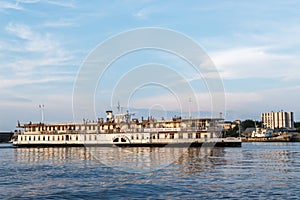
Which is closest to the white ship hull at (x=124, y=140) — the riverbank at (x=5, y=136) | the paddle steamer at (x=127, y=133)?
the paddle steamer at (x=127, y=133)

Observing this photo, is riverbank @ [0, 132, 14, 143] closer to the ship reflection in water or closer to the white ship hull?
the white ship hull

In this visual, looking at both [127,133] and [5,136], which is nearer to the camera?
[127,133]

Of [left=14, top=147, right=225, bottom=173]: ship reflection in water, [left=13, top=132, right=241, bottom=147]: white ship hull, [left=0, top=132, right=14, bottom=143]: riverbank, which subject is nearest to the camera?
[left=14, top=147, right=225, bottom=173]: ship reflection in water

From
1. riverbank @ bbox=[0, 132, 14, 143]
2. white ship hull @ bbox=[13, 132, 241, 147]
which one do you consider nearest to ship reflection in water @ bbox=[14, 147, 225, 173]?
white ship hull @ bbox=[13, 132, 241, 147]

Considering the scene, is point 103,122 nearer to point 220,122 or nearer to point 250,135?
point 220,122

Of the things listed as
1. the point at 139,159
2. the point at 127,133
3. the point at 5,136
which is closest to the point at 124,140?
the point at 127,133

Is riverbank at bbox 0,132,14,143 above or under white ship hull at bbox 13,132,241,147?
under

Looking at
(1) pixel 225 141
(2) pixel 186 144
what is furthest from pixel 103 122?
(1) pixel 225 141

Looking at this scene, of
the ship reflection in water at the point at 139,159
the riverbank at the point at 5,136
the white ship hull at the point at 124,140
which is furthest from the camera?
the riverbank at the point at 5,136

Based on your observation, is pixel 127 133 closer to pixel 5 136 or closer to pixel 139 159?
pixel 139 159

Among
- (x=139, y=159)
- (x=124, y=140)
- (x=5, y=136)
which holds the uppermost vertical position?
(x=124, y=140)

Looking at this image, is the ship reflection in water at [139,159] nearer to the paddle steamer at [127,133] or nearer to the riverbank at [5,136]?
the paddle steamer at [127,133]

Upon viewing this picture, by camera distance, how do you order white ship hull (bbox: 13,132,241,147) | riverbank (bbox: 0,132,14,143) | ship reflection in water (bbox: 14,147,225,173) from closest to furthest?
ship reflection in water (bbox: 14,147,225,173) → white ship hull (bbox: 13,132,241,147) → riverbank (bbox: 0,132,14,143)

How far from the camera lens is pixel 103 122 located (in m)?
96.8
